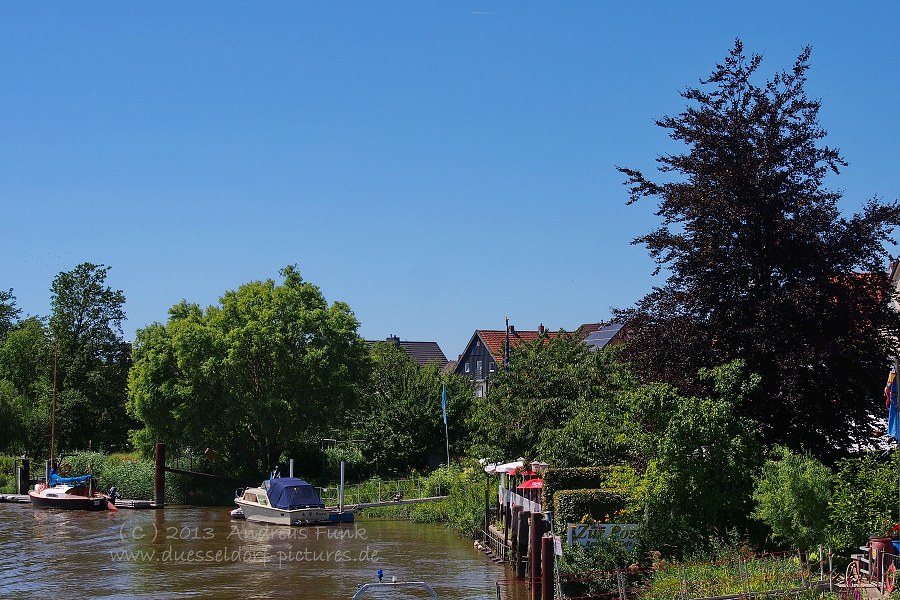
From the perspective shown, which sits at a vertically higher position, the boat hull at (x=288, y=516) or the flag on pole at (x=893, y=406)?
the flag on pole at (x=893, y=406)

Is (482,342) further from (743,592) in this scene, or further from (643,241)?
(743,592)

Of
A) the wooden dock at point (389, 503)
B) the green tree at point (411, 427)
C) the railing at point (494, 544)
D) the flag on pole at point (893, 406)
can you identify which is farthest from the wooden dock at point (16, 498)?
the flag on pole at point (893, 406)

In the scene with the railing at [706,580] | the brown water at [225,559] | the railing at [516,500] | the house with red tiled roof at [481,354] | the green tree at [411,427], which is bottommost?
the brown water at [225,559]

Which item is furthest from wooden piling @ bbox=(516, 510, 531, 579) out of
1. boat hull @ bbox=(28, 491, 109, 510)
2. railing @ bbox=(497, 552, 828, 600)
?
boat hull @ bbox=(28, 491, 109, 510)

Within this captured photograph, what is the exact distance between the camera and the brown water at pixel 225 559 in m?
29.6

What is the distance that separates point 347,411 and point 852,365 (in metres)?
38.0

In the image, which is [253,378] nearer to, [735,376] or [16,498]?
[16,498]

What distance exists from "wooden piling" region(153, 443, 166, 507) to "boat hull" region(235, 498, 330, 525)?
9214 mm

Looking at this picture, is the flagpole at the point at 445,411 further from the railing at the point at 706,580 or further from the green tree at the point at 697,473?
the railing at the point at 706,580

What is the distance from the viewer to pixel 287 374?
57.2 m

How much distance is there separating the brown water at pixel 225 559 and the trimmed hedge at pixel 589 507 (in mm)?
3291

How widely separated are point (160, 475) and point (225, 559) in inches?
806

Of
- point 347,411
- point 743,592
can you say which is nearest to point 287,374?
point 347,411

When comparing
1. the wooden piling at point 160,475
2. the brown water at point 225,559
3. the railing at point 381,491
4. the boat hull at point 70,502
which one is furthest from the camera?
the boat hull at point 70,502
